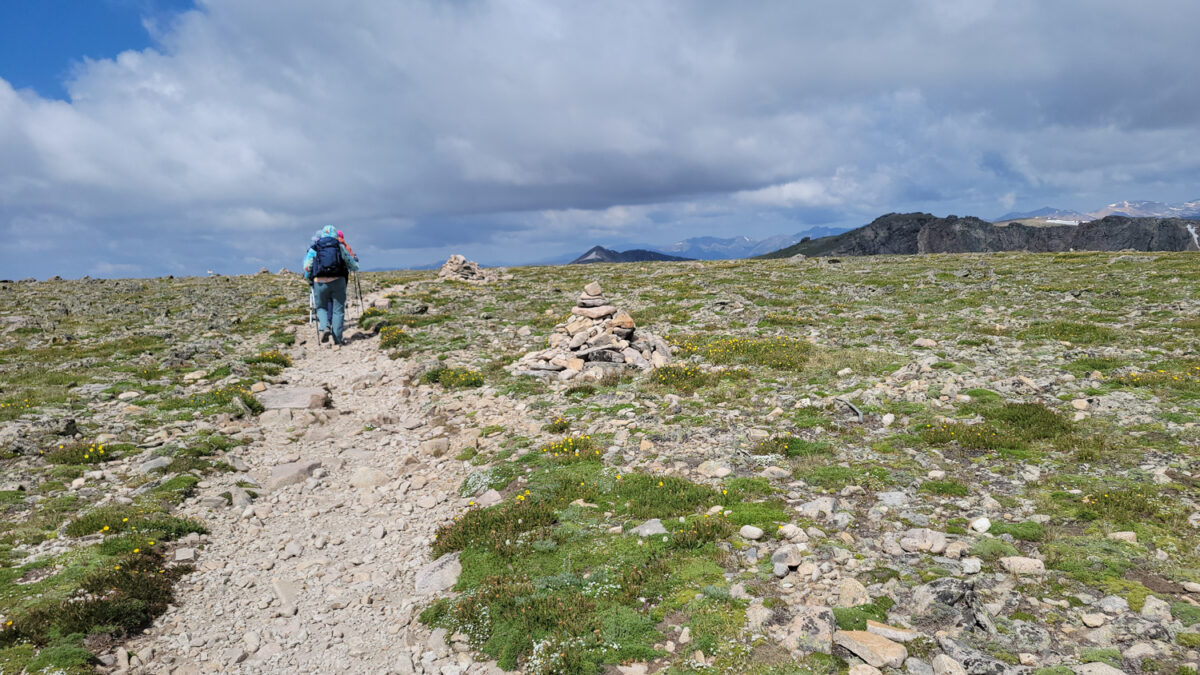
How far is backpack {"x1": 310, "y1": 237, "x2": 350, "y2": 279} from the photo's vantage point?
25.3m

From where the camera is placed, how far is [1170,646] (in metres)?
6.03

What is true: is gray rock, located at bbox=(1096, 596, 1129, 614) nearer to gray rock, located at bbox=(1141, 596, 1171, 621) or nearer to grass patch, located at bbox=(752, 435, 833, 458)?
gray rock, located at bbox=(1141, 596, 1171, 621)

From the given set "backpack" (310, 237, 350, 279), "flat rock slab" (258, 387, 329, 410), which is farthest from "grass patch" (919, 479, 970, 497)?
"backpack" (310, 237, 350, 279)

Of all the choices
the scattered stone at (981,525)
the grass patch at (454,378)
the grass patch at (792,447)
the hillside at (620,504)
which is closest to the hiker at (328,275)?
the hillside at (620,504)

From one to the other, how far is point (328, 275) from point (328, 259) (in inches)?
31.2

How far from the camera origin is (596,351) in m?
20.9

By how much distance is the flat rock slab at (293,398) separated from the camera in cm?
1811

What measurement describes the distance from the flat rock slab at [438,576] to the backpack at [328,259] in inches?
789

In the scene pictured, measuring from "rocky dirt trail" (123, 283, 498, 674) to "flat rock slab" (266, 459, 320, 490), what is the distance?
36 millimetres

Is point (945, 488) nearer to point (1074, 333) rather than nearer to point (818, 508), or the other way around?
point (818, 508)

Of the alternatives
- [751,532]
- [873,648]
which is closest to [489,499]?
[751,532]

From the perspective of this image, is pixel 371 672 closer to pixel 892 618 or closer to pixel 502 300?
pixel 892 618

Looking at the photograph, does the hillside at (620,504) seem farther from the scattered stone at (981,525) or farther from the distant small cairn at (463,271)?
the distant small cairn at (463,271)

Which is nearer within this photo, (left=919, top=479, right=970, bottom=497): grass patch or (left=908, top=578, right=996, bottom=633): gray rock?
(left=908, top=578, right=996, bottom=633): gray rock
